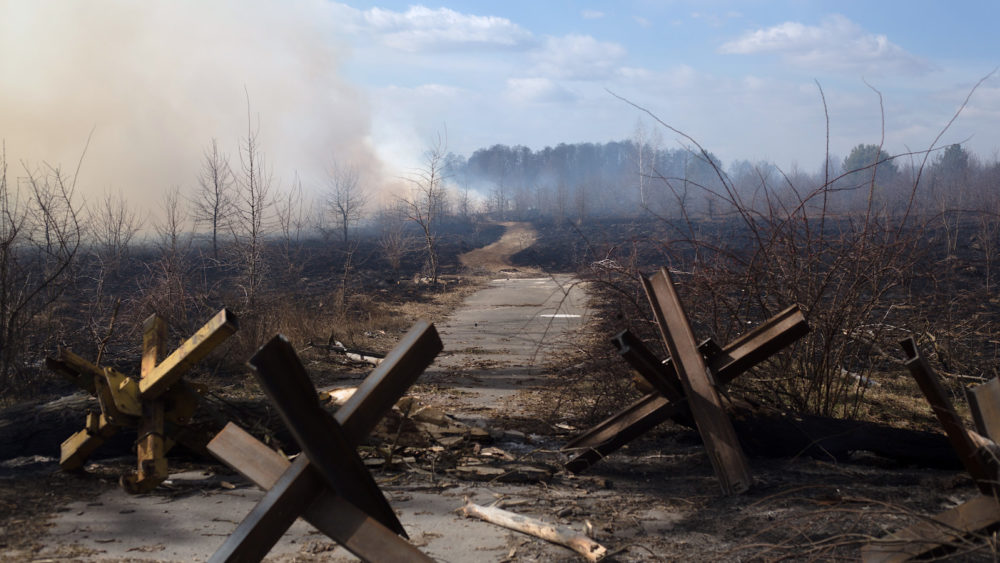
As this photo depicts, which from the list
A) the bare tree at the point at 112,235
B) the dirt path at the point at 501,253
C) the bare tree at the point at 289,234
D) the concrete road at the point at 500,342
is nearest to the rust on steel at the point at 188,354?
the concrete road at the point at 500,342

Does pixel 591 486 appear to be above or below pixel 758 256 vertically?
below

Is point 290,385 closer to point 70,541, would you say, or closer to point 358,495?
point 358,495

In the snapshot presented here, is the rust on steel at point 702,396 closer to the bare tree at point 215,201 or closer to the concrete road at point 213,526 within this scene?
the concrete road at point 213,526

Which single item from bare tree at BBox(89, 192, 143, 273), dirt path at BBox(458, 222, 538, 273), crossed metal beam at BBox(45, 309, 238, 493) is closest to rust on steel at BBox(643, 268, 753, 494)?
crossed metal beam at BBox(45, 309, 238, 493)

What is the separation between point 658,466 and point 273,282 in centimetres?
2397

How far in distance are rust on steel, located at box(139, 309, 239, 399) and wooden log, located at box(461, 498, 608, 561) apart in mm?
1723

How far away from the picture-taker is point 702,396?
13.9 ft

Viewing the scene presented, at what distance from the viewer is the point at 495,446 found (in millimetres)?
5703

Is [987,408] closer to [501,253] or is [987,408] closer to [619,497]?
[619,497]

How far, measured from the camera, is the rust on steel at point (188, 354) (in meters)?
3.84

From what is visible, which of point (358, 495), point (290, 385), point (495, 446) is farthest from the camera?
point (495, 446)

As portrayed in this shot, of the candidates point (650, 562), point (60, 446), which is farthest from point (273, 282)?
point (650, 562)

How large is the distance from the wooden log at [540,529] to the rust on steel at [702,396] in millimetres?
1007

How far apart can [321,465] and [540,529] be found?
164cm
